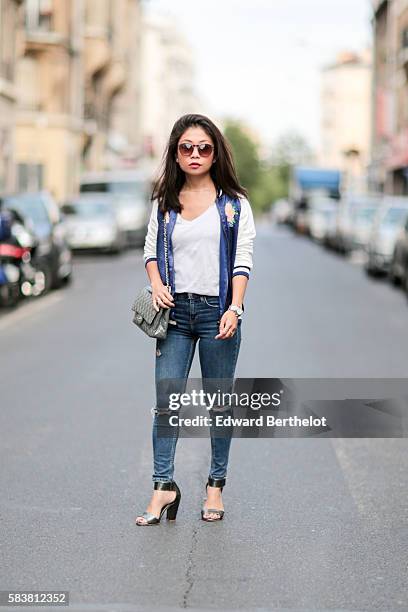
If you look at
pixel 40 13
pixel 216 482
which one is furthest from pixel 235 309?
pixel 40 13

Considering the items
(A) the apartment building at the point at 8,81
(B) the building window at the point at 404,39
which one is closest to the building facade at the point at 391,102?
(B) the building window at the point at 404,39

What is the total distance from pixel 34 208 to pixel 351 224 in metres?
17.3

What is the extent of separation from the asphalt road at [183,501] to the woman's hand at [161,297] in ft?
3.33

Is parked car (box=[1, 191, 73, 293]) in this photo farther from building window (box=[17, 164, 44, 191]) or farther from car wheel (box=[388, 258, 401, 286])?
building window (box=[17, 164, 44, 191])

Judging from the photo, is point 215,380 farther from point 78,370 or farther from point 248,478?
point 78,370

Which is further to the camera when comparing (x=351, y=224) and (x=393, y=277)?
(x=351, y=224)

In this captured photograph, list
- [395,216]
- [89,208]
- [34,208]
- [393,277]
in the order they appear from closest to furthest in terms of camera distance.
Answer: [34,208] < [393,277] < [395,216] < [89,208]

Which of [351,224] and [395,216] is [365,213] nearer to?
[351,224]

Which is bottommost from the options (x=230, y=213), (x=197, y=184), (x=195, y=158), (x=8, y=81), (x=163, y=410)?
(x=163, y=410)

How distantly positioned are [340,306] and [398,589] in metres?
14.9

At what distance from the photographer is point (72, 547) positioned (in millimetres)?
5434

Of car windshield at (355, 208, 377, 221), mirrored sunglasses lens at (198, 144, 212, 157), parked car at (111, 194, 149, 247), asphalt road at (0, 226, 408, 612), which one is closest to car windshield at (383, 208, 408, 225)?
car windshield at (355, 208, 377, 221)

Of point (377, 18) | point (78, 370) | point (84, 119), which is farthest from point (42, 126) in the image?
point (78, 370)

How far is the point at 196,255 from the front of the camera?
5.62m
